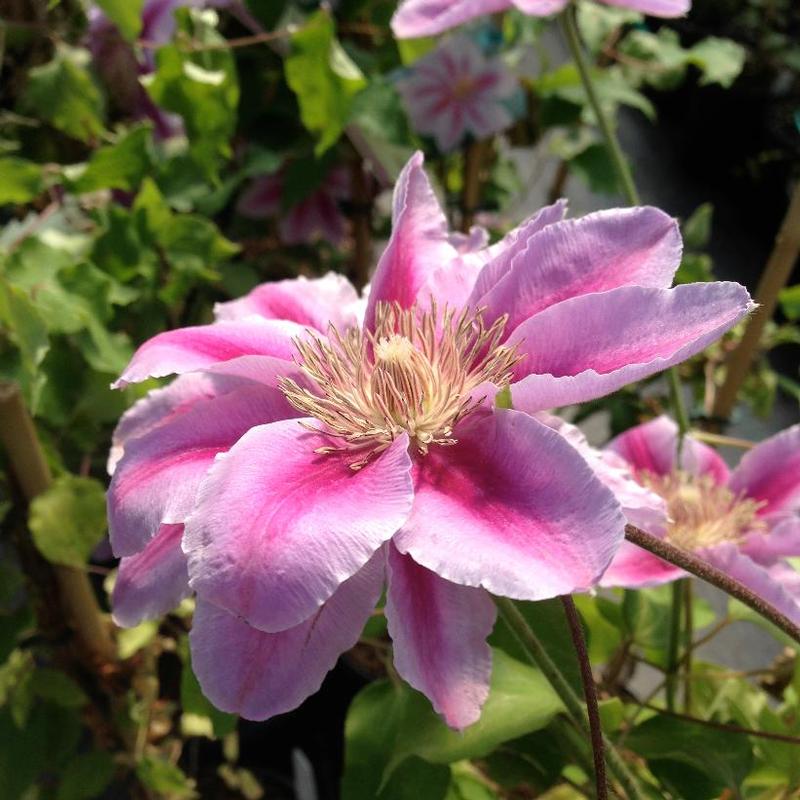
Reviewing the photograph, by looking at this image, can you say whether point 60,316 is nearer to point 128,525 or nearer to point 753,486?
point 128,525

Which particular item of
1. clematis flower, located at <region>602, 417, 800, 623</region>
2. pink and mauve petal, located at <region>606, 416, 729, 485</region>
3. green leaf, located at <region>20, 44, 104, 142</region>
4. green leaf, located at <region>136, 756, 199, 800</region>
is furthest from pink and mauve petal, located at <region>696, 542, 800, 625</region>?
green leaf, located at <region>20, 44, 104, 142</region>

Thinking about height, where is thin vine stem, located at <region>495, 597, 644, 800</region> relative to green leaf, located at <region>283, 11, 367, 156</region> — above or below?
below

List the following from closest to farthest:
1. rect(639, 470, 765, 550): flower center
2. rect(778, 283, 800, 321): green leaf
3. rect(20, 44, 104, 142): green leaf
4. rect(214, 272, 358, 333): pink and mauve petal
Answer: rect(214, 272, 358, 333): pink and mauve petal < rect(639, 470, 765, 550): flower center < rect(20, 44, 104, 142): green leaf < rect(778, 283, 800, 321): green leaf

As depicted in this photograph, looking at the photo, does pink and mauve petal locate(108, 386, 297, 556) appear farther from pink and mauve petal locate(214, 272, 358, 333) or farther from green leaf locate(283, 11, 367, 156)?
green leaf locate(283, 11, 367, 156)

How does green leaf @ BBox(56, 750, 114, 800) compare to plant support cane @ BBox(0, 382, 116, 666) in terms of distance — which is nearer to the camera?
plant support cane @ BBox(0, 382, 116, 666)

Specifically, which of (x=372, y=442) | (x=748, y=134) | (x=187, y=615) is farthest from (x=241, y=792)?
(x=748, y=134)

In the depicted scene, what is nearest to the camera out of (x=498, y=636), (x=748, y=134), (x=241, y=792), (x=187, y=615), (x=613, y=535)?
(x=613, y=535)
